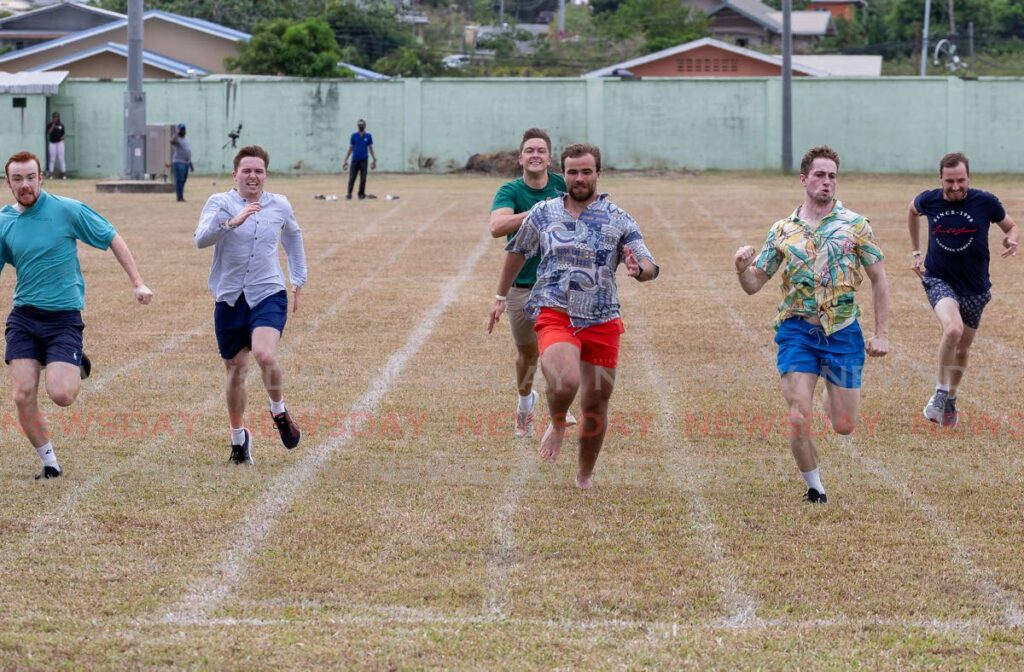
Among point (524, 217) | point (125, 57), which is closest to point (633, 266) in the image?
point (524, 217)

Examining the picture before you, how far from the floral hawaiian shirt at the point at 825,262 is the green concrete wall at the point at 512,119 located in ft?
126

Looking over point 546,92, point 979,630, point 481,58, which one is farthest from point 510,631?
point 481,58

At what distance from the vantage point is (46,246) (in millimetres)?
8586

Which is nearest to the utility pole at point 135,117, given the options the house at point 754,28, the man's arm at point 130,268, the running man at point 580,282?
the man's arm at point 130,268

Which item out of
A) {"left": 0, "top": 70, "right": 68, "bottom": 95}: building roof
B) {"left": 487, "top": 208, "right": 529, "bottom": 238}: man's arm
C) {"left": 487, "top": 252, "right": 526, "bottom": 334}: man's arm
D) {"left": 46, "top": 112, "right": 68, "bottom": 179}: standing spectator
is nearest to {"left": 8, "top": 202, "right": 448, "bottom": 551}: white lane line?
{"left": 487, "top": 252, "right": 526, "bottom": 334}: man's arm

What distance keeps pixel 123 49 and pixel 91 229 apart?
5185cm

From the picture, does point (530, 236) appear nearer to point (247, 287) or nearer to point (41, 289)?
point (247, 287)

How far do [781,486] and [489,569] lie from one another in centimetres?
245

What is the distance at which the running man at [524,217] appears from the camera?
9.30m

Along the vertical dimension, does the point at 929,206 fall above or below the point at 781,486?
above

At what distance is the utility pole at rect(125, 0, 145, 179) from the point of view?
1436 inches

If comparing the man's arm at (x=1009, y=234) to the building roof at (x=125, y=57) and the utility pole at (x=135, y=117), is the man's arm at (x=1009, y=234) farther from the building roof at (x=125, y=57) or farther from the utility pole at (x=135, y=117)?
the building roof at (x=125, y=57)

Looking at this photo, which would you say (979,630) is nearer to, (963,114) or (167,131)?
(167,131)

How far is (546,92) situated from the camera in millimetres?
46719
